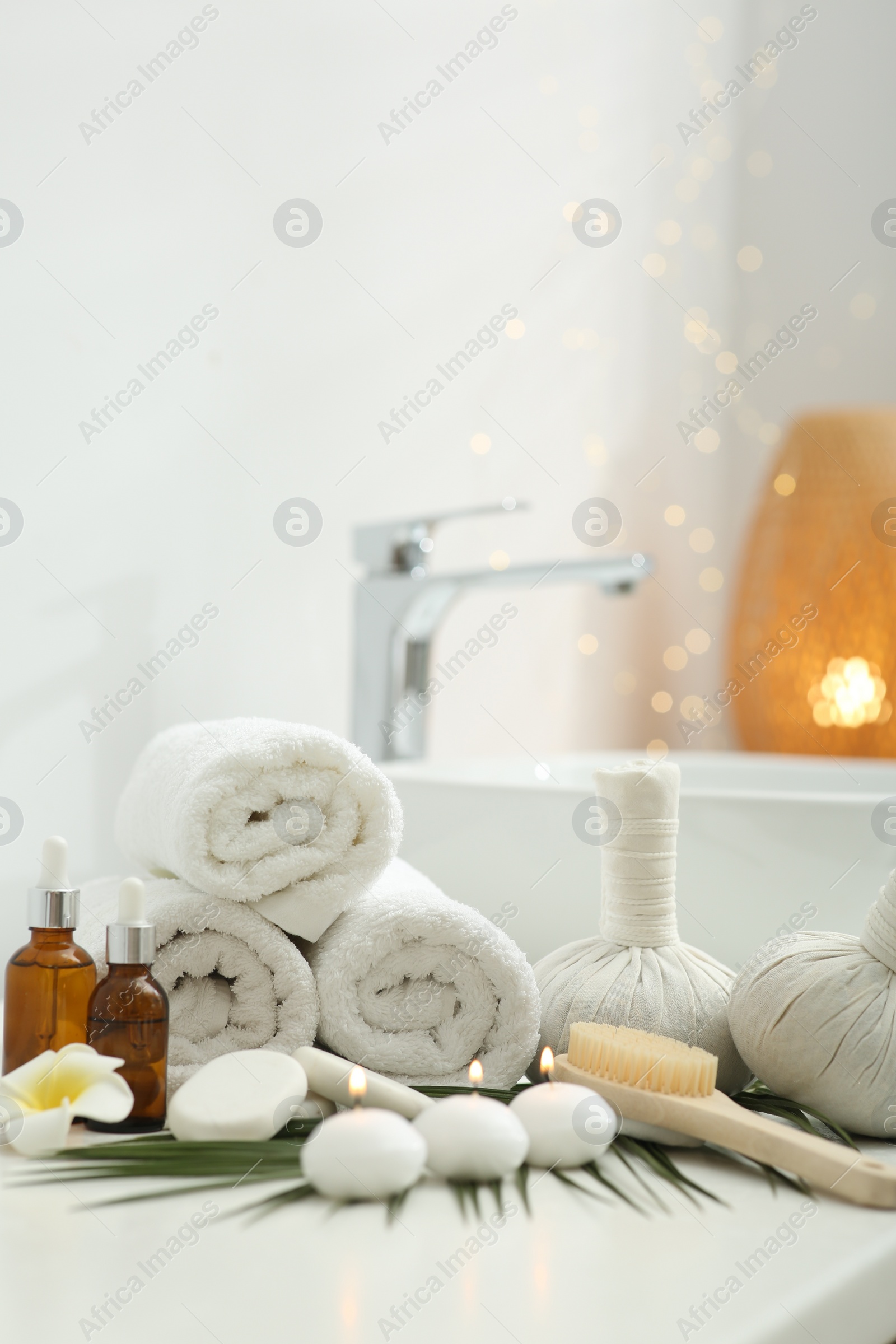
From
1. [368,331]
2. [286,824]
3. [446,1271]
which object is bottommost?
[446,1271]

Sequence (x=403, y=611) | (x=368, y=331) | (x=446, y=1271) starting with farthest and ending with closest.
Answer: (x=368, y=331)
(x=403, y=611)
(x=446, y=1271)

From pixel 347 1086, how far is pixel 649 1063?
127 mm

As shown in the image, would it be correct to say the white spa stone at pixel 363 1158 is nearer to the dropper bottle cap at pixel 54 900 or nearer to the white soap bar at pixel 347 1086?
the white soap bar at pixel 347 1086

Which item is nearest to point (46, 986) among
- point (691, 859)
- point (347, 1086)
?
point (347, 1086)

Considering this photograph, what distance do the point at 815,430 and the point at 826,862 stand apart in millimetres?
992

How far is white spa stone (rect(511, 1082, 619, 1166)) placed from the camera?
46 centimetres

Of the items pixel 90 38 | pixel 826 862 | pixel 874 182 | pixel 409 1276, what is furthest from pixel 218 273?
pixel 874 182

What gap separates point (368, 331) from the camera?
118cm

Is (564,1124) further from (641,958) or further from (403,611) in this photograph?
(403,611)

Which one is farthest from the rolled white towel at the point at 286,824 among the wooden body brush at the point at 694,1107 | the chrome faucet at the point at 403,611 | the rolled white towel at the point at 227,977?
the chrome faucet at the point at 403,611

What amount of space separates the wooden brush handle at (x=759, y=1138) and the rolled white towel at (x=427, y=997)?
44 millimetres

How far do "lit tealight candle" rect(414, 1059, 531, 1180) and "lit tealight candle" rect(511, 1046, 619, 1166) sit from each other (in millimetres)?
14

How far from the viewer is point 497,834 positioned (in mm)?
825

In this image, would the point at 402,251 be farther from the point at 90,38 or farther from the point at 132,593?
the point at 132,593
